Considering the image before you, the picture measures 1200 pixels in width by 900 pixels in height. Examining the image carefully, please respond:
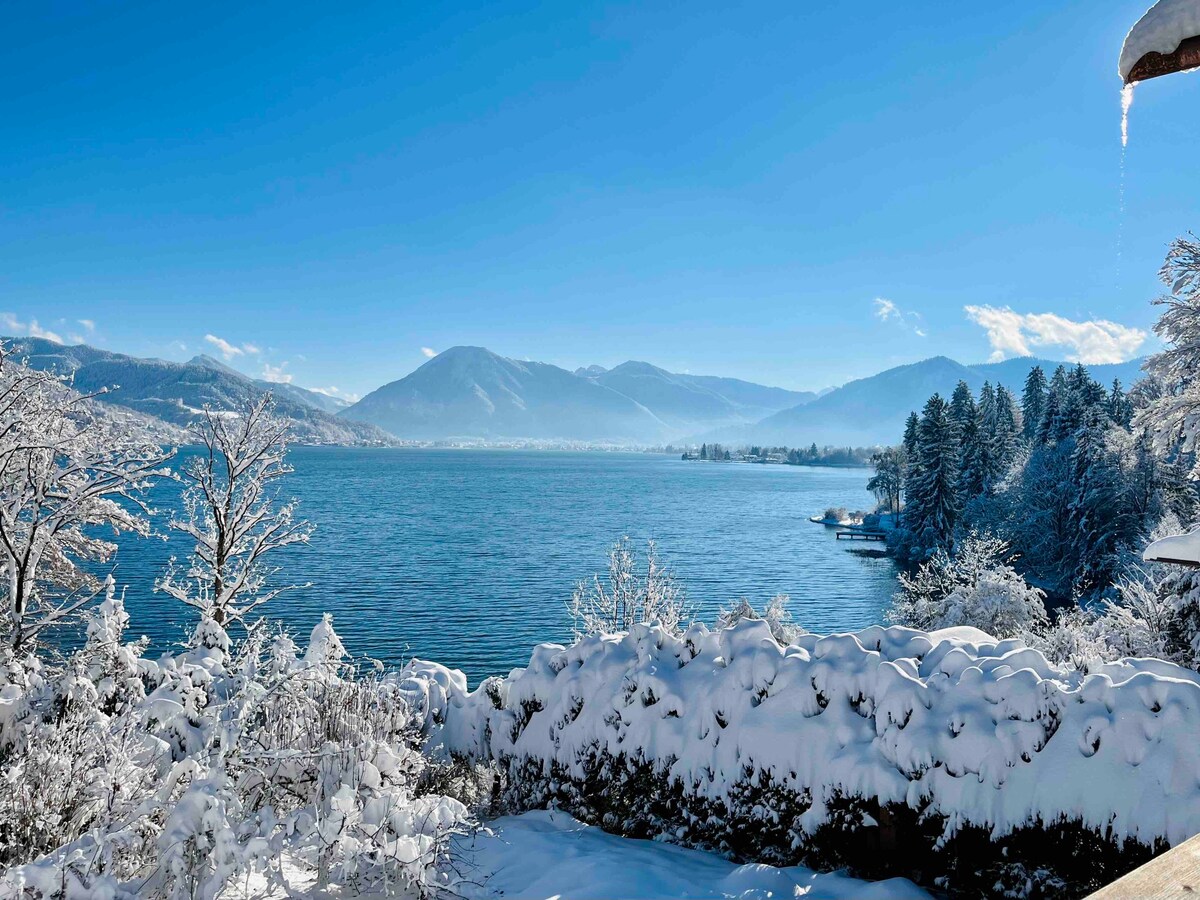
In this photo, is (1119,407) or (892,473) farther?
(892,473)

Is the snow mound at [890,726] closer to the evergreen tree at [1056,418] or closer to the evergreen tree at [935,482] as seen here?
the evergreen tree at [1056,418]

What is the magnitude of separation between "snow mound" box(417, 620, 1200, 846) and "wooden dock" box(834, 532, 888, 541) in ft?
197

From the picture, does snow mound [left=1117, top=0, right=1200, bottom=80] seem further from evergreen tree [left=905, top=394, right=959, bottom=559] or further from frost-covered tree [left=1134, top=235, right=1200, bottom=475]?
evergreen tree [left=905, top=394, right=959, bottom=559]

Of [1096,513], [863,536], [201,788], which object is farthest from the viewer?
[863,536]

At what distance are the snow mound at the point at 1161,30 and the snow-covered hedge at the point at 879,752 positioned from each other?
15.3 feet

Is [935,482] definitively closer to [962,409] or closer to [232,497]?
[962,409]

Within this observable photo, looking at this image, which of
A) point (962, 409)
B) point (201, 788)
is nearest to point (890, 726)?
point (201, 788)

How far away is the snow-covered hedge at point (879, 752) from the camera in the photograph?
15.5ft

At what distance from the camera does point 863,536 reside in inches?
2530

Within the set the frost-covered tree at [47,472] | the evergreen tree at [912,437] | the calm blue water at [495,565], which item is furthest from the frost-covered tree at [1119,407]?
the frost-covered tree at [47,472]

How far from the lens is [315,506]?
70.5 m

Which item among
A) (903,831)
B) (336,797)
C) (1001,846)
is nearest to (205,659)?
(336,797)

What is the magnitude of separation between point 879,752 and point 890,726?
0.71ft

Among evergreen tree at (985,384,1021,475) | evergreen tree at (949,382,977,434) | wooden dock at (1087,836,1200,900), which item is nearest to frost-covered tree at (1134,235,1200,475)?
wooden dock at (1087,836,1200,900)
